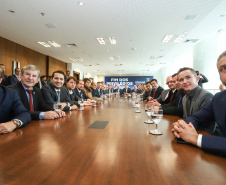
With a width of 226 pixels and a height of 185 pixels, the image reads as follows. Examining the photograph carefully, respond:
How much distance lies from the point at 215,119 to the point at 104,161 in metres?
1.07

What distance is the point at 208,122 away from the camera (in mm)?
1336

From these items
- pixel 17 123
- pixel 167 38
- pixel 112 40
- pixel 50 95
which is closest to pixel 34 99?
pixel 50 95

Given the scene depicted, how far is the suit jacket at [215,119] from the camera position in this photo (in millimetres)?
775

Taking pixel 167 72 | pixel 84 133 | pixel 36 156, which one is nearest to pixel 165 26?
pixel 84 133

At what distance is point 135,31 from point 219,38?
158 inches

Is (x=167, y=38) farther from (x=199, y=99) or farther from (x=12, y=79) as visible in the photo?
(x=12, y=79)

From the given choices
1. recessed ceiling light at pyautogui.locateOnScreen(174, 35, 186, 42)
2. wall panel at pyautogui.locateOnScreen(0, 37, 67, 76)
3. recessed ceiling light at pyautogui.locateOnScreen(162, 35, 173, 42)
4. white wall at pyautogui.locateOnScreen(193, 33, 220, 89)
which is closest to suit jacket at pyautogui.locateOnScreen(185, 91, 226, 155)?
recessed ceiling light at pyautogui.locateOnScreen(162, 35, 173, 42)

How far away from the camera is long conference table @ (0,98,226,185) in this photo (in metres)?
0.55

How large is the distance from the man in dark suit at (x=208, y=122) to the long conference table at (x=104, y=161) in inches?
1.9

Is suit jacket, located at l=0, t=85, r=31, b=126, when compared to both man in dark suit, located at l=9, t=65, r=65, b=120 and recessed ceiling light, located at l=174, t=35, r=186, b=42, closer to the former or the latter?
man in dark suit, located at l=9, t=65, r=65, b=120

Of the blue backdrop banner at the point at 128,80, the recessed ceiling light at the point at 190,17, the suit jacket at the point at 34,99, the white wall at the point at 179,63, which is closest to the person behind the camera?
the suit jacket at the point at 34,99

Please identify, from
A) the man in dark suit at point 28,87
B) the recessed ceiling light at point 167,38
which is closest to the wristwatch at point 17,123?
the man in dark suit at point 28,87

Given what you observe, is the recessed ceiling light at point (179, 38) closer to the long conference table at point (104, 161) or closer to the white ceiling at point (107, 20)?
the white ceiling at point (107, 20)

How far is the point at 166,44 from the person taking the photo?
24.5 ft
